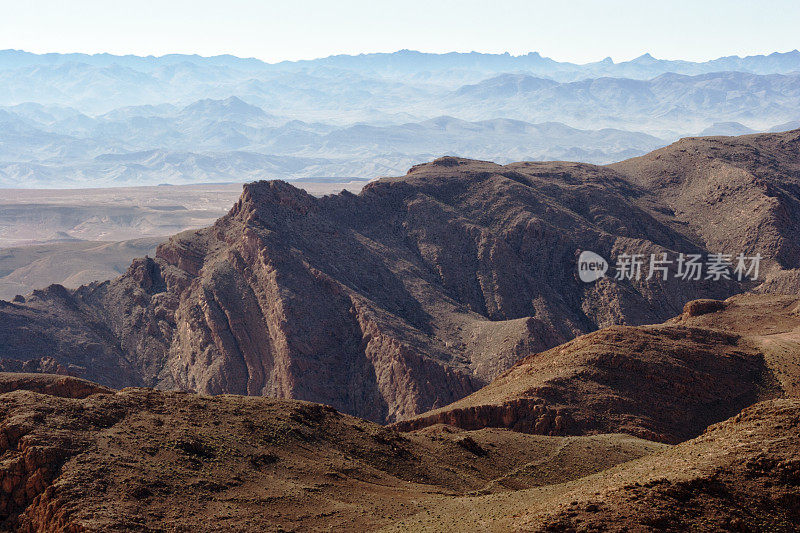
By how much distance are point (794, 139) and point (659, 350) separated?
87.0 m

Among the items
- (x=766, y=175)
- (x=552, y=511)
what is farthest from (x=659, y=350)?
(x=766, y=175)

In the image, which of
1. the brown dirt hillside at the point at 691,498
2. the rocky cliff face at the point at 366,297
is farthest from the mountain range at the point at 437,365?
the rocky cliff face at the point at 366,297

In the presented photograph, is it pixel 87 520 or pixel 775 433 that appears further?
pixel 775 433

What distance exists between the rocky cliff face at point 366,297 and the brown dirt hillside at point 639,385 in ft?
49.7

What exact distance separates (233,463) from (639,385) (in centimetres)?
2562

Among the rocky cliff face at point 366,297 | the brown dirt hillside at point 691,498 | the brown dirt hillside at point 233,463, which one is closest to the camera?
the brown dirt hillside at point 691,498

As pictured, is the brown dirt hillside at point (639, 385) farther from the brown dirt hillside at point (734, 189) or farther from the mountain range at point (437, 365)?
the brown dirt hillside at point (734, 189)

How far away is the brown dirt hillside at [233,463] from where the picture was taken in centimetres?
2681

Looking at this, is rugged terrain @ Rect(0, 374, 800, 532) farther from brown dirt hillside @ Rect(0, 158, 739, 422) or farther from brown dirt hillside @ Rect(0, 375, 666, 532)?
brown dirt hillside @ Rect(0, 158, 739, 422)

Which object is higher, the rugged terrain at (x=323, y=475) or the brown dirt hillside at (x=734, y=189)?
the brown dirt hillside at (x=734, y=189)

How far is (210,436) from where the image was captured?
32688mm

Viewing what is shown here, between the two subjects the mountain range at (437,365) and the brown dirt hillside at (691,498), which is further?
the mountain range at (437,365)

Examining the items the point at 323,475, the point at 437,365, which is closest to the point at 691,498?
the point at 323,475

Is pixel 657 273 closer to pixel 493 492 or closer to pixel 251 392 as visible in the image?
pixel 251 392
